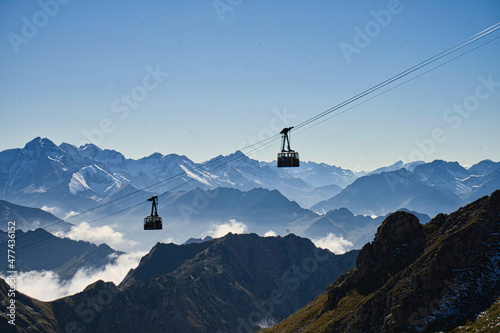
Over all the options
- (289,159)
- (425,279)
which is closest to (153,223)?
(289,159)

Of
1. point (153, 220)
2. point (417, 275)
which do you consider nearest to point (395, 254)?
point (417, 275)

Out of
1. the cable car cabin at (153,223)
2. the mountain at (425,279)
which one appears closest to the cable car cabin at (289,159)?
the cable car cabin at (153,223)

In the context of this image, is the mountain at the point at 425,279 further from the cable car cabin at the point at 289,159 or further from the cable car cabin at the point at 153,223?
the cable car cabin at the point at 153,223

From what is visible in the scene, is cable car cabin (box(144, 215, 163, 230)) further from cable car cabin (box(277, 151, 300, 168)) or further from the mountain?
the mountain

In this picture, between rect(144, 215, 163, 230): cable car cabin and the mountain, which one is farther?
the mountain

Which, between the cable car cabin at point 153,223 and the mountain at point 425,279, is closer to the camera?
the cable car cabin at point 153,223

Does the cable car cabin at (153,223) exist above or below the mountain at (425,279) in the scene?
above

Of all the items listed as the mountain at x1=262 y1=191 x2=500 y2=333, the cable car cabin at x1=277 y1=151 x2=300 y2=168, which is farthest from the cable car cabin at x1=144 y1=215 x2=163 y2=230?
the mountain at x1=262 y1=191 x2=500 y2=333

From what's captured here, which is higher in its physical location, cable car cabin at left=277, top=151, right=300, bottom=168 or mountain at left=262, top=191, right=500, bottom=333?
cable car cabin at left=277, top=151, right=300, bottom=168

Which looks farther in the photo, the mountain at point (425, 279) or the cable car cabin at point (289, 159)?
the mountain at point (425, 279)

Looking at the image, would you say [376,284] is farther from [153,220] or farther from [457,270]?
[153,220]
